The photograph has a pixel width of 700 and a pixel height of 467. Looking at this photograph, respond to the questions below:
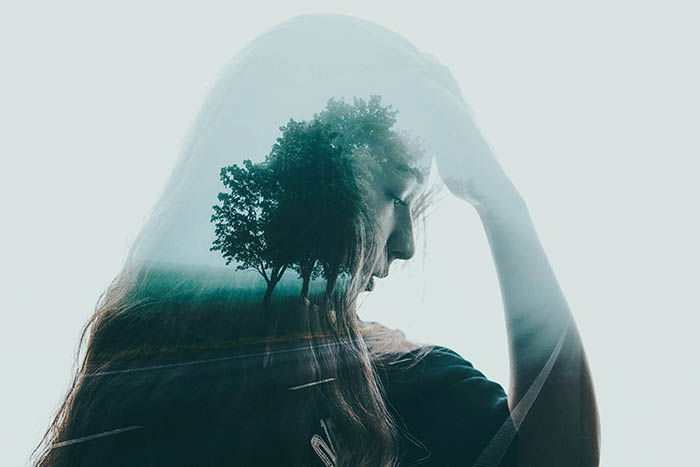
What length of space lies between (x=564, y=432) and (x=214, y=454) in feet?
1.32

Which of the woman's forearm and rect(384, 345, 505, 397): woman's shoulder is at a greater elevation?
the woman's forearm

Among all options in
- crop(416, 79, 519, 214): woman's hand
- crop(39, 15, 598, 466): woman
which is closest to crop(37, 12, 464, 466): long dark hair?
crop(39, 15, 598, 466): woman

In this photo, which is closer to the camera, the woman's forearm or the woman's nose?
the woman's forearm

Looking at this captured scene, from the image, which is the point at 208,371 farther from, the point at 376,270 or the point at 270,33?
the point at 270,33

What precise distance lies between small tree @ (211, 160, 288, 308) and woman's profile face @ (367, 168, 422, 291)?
0.15 metres

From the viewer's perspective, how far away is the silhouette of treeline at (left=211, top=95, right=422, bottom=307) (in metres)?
0.55

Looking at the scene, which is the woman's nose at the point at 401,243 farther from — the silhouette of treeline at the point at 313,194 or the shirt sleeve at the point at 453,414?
the shirt sleeve at the point at 453,414

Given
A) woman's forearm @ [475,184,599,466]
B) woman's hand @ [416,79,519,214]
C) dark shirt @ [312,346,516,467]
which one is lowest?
dark shirt @ [312,346,516,467]

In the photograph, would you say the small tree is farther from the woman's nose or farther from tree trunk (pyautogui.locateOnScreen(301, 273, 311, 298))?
the woman's nose

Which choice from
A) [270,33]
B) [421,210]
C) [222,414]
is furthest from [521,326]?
[270,33]

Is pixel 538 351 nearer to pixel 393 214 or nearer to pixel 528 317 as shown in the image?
pixel 528 317

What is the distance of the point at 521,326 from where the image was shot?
0.57 meters

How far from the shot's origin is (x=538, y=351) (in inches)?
22.2

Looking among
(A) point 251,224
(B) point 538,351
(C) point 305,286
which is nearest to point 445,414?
(B) point 538,351
